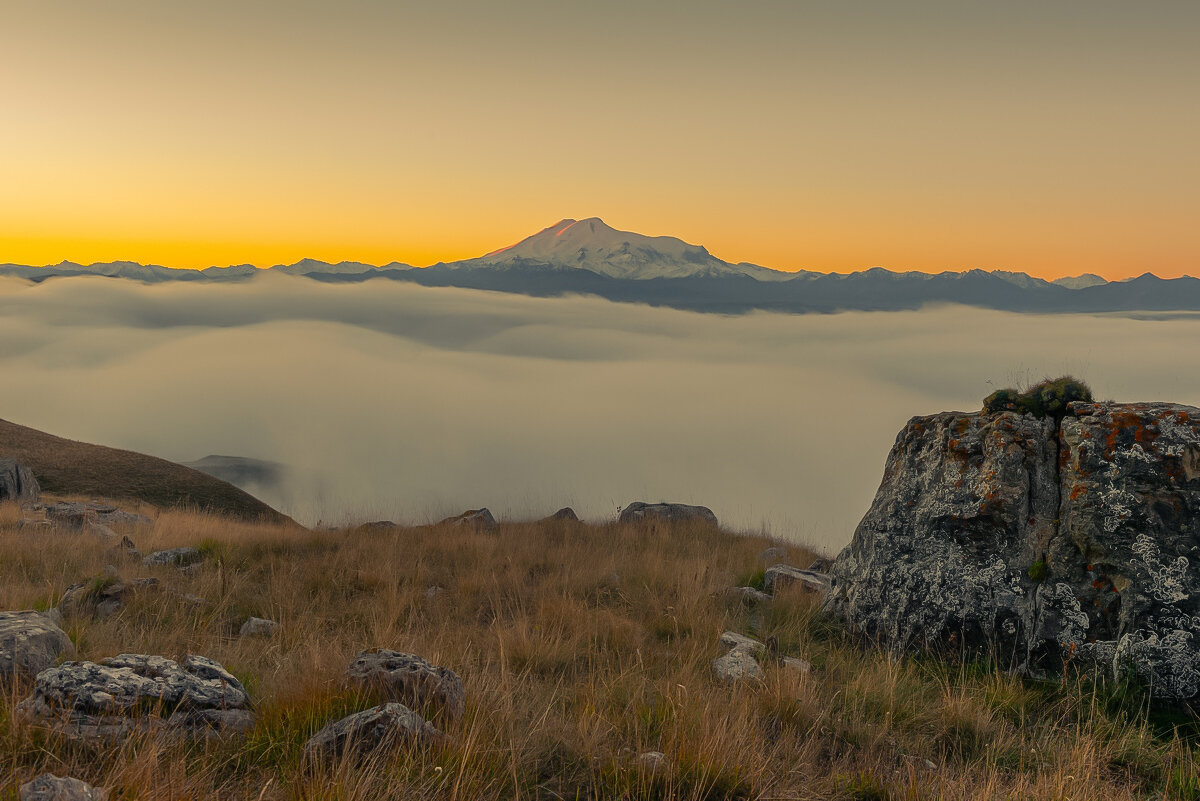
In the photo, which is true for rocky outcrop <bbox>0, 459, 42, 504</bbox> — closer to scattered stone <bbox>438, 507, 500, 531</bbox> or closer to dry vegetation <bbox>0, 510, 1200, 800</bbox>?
scattered stone <bbox>438, 507, 500, 531</bbox>

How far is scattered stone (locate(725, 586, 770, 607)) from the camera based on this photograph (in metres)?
7.48

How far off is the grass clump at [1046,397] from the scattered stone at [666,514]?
24.7 ft

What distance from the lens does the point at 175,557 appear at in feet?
28.9

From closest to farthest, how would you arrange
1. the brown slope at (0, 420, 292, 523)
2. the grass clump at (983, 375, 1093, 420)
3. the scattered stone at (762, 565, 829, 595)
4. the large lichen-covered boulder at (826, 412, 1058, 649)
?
the large lichen-covered boulder at (826, 412, 1058, 649), the grass clump at (983, 375, 1093, 420), the scattered stone at (762, 565, 829, 595), the brown slope at (0, 420, 292, 523)

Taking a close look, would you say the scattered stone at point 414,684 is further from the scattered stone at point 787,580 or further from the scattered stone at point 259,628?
the scattered stone at point 787,580

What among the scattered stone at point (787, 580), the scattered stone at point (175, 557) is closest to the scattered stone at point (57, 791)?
the scattered stone at point (787, 580)

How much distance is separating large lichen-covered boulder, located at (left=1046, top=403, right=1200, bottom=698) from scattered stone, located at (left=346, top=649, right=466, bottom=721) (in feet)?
15.2

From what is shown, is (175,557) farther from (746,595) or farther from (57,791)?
(57,791)

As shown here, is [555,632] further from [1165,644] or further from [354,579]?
[1165,644]

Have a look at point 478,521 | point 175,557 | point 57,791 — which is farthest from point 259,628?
point 478,521

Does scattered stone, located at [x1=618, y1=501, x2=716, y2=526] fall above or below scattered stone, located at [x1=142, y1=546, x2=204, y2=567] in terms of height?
below

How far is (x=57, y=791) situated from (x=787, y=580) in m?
7.17

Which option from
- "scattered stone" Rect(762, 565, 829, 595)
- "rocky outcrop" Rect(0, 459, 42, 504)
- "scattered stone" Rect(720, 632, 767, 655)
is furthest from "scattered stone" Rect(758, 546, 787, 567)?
"rocky outcrop" Rect(0, 459, 42, 504)

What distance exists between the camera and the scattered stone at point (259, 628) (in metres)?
5.74
